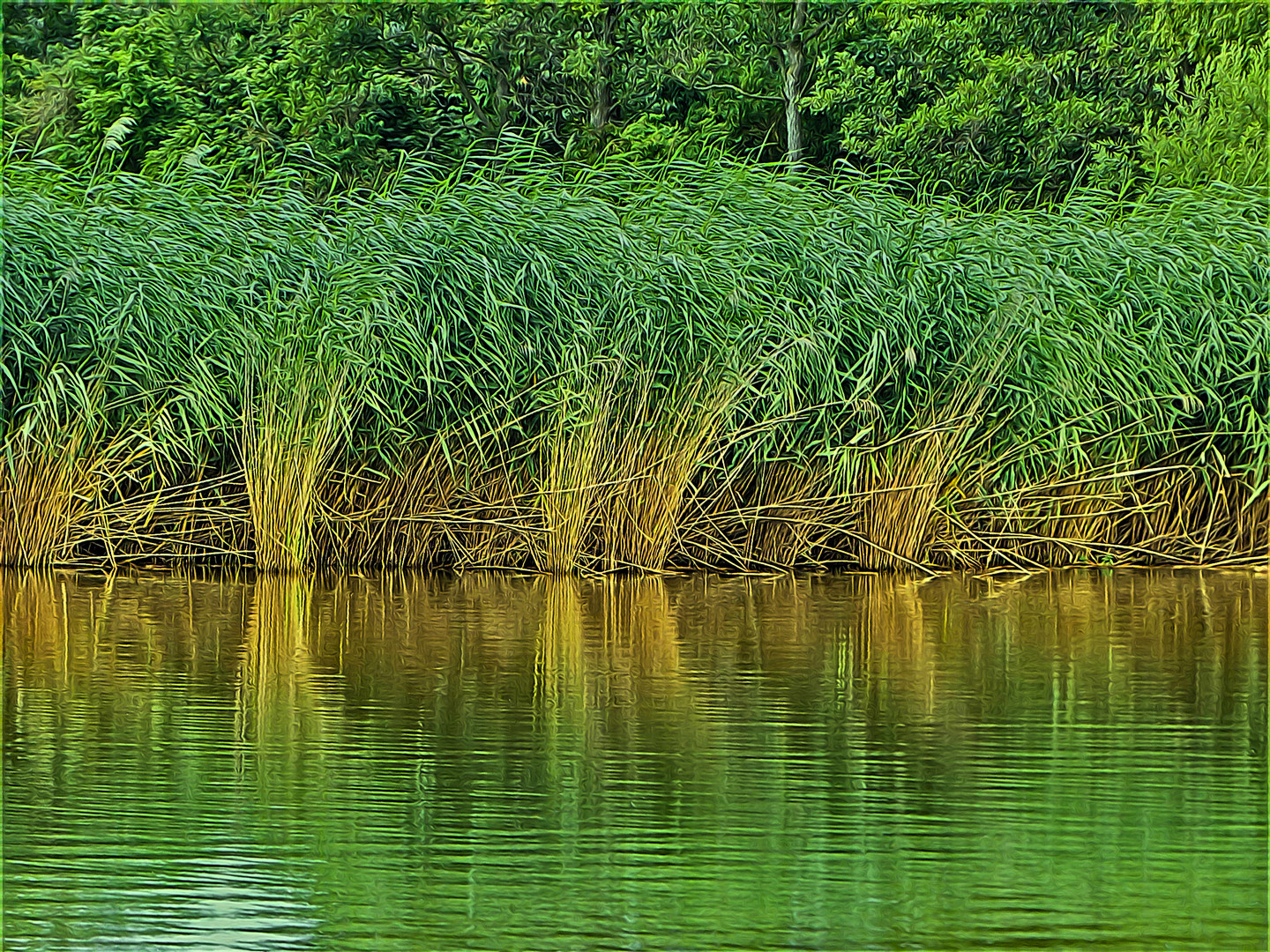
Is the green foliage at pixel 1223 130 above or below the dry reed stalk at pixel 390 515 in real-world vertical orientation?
above

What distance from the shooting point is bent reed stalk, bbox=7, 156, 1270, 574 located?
24.1 ft

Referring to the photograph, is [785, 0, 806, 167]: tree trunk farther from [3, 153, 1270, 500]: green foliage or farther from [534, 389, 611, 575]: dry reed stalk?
[534, 389, 611, 575]: dry reed stalk

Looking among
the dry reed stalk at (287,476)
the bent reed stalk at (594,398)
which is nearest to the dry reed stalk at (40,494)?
the bent reed stalk at (594,398)

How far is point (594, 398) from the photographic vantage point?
7414 mm

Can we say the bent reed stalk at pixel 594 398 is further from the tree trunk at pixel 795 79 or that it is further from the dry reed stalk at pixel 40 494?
the tree trunk at pixel 795 79

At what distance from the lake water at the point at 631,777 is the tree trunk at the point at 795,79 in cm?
1072

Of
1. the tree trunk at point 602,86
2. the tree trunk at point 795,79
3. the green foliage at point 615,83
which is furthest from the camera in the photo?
the tree trunk at point 602,86

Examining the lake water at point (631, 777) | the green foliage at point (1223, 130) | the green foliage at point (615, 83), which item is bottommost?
the lake water at point (631, 777)

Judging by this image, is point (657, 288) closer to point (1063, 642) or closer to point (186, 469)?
point (186, 469)

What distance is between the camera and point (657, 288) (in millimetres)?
7625

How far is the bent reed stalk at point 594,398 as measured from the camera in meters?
7.34

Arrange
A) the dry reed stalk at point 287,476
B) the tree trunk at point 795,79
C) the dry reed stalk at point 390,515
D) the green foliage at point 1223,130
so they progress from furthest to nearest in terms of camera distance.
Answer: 1. the tree trunk at point 795,79
2. the green foliage at point 1223,130
3. the dry reed stalk at point 390,515
4. the dry reed stalk at point 287,476

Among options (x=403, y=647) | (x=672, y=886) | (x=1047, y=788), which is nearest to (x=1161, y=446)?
(x=403, y=647)

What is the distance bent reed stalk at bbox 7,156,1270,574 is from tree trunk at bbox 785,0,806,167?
28.8 feet
